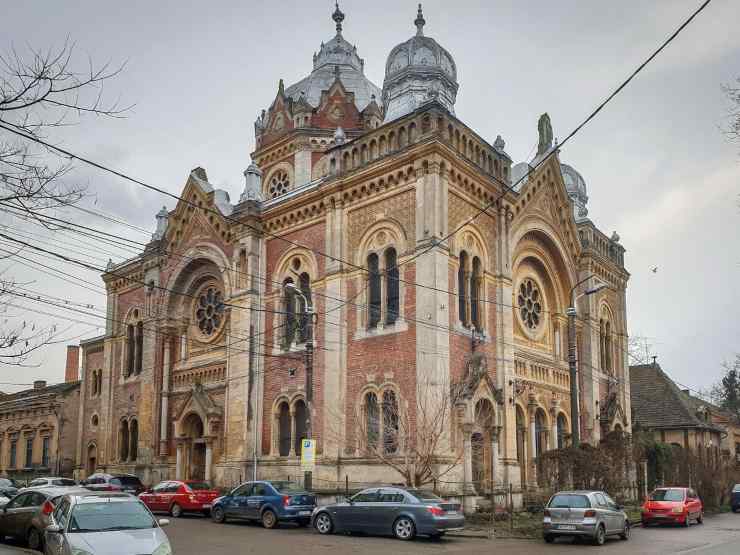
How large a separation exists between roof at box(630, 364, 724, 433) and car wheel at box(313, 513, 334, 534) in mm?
29495

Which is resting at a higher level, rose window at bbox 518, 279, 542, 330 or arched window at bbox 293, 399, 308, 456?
rose window at bbox 518, 279, 542, 330

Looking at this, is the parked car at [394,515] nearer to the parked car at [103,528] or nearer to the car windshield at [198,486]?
the car windshield at [198,486]

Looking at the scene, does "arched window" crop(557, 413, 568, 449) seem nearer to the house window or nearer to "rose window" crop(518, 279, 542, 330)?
"rose window" crop(518, 279, 542, 330)

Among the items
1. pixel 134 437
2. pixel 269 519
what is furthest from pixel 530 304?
pixel 134 437

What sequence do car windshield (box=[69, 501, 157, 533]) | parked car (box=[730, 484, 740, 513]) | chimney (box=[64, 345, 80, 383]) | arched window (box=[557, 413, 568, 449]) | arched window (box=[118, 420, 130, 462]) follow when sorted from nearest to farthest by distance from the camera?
car windshield (box=[69, 501, 157, 533]) < arched window (box=[557, 413, 568, 449]) < parked car (box=[730, 484, 740, 513]) < arched window (box=[118, 420, 130, 462]) < chimney (box=[64, 345, 80, 383])

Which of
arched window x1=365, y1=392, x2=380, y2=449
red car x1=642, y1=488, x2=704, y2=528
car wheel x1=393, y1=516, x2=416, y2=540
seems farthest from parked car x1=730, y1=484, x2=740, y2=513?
car wheel x1=393, y1=516, x2=416, y2=540

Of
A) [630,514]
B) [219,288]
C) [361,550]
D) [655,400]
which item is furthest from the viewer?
[655,400]

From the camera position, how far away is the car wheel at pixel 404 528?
20156mm

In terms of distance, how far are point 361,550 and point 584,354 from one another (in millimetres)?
21513

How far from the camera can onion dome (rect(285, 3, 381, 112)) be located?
41.8 meters

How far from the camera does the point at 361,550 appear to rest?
1773 centimetres

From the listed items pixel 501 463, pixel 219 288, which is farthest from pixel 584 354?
pixel 219 288

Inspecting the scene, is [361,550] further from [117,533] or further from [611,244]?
[611,244]

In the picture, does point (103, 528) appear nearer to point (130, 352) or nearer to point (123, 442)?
point (123, 442)
